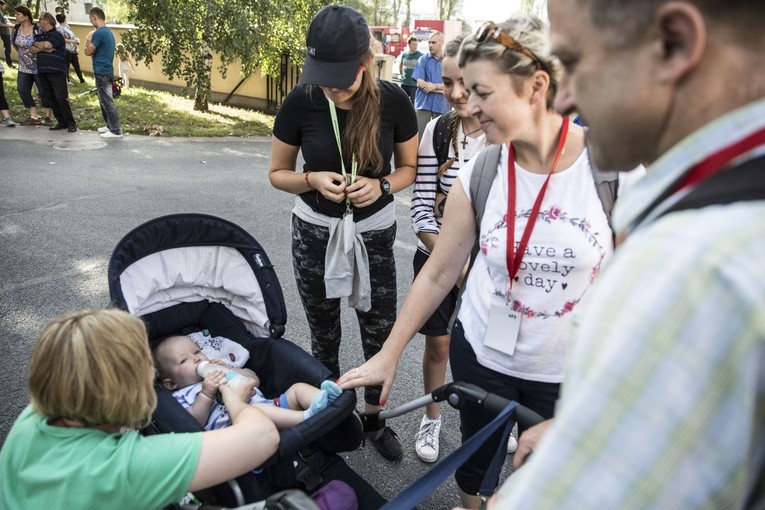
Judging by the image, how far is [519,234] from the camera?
1.85m

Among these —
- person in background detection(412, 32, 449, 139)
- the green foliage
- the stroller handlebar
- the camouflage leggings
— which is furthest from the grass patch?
the stroller handlebar

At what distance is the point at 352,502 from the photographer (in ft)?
6.62

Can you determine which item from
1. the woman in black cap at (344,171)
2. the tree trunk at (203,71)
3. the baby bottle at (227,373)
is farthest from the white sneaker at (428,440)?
the tree trunk at (203,71)

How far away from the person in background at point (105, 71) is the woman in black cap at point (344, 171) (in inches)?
329

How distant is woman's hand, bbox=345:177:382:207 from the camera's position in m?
2.73

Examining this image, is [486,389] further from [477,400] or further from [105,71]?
[105,71]

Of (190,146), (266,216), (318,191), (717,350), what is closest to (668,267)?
(717,350)

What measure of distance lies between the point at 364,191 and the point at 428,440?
1.35 meters

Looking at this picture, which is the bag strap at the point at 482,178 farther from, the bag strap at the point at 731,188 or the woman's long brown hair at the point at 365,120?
the bag strap at the point at 731,188

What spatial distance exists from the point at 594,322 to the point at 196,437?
136cm

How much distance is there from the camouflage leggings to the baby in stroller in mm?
533

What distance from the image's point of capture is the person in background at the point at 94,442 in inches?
60.6

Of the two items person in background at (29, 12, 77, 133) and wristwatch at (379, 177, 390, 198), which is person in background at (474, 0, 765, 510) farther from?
person in background at (29, 12, 77, 133)

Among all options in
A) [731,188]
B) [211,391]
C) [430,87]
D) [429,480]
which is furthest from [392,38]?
[731,188]
